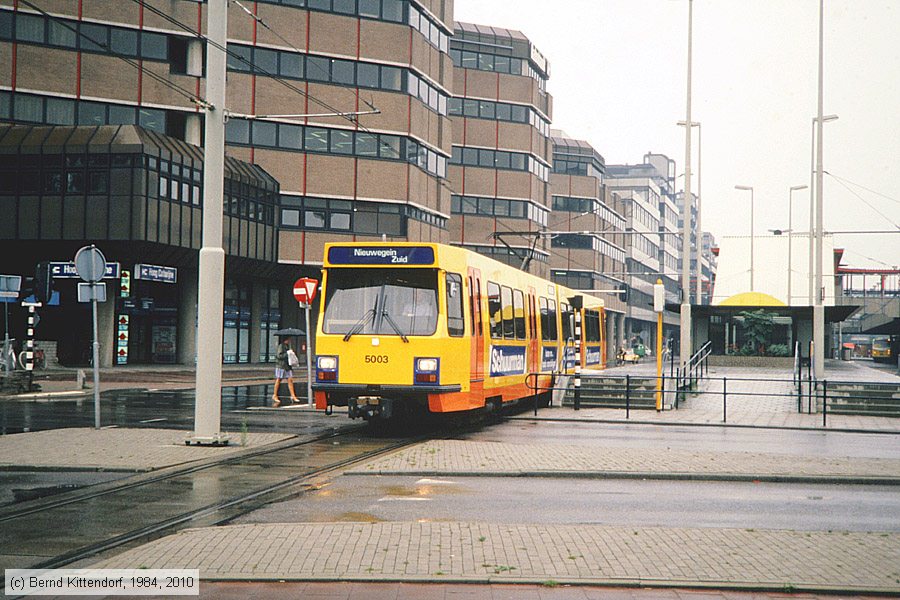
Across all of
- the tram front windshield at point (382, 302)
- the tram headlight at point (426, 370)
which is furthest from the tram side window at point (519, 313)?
the tram headlight at point (426, 370)

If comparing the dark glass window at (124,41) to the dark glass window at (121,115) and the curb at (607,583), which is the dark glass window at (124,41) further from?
the curb at (607,583)

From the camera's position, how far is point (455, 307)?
18156 millimetres

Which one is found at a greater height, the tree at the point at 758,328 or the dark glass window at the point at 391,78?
the dark glass window at the point at 391,78

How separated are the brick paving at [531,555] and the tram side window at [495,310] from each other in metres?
11.4

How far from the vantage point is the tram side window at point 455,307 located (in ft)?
58.6

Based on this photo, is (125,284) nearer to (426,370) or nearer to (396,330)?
(396,330)

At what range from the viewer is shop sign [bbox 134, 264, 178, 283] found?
4491 centimetres

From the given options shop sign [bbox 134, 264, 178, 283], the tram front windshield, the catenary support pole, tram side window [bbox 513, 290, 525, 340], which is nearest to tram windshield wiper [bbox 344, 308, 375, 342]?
the tram front windshield

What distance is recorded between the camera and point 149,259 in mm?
45500

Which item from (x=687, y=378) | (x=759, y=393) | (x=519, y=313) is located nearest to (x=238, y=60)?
(x=519, y=313)

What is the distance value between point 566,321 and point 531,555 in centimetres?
2358

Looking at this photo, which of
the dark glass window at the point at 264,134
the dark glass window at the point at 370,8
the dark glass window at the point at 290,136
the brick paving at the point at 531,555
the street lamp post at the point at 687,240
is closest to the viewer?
the brick paving at the point at 531,555

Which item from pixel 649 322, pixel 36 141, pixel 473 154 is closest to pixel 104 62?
pixel 36 141

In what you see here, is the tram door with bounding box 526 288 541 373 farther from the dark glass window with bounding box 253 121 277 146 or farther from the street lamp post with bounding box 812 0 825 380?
the dark glass window with bounding box 253 121 277 146
